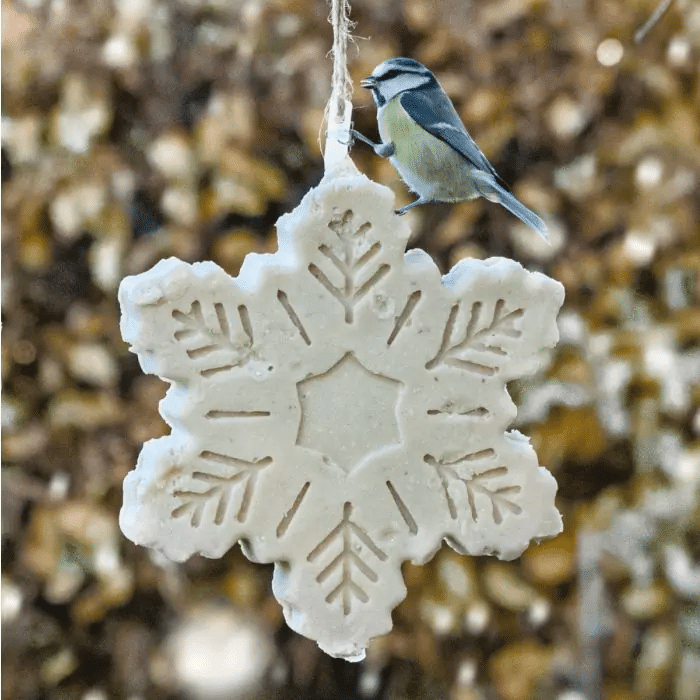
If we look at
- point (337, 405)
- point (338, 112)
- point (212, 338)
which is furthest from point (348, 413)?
point (338, 112)

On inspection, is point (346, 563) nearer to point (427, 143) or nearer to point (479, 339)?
point (479, 339)

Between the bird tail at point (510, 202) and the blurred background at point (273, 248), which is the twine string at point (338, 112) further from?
the blurred background at point (273, 248)

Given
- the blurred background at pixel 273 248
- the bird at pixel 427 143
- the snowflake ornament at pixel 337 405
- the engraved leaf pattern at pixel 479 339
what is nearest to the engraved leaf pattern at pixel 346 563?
the snowflake ornament at pixel 337 405

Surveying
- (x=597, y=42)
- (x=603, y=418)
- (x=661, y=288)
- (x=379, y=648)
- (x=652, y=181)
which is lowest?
(x=379, y=648)

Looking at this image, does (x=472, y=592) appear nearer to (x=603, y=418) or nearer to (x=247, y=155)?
(x=603, y=418)

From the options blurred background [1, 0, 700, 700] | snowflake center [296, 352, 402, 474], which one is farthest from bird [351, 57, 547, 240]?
blurred background [1, 0, 700, 700]

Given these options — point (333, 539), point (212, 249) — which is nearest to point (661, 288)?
point (212, 249)
